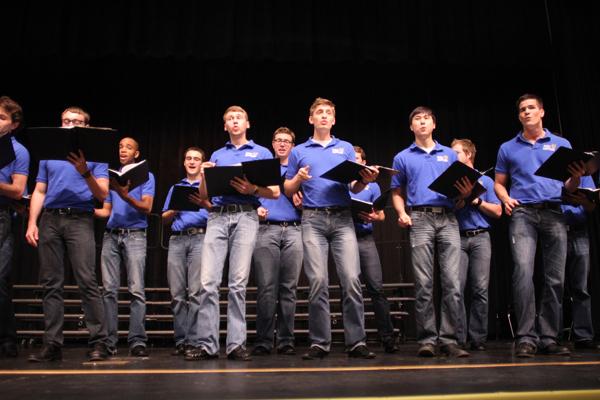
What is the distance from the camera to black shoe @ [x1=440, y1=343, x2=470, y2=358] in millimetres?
3576

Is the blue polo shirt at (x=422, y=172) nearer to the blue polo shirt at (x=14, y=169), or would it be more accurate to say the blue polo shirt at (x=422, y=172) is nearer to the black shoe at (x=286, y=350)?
the black shoe at (x=286, y=350)

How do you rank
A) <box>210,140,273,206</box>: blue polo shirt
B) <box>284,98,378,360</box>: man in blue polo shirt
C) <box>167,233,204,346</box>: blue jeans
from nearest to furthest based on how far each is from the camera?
<box>284,98,378,360</box>: man in blue polo shirt
<box>210,140,273,206</box>: blue polo shirt
<box>167,233,204,346</box>: blue jeans

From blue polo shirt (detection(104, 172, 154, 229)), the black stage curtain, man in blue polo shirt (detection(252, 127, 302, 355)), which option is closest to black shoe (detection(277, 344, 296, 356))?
man in blue polo shirt (detection(252, 127, 302, 355))

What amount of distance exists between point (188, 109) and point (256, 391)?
627 centimetres

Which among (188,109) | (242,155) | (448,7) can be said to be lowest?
(242,155)

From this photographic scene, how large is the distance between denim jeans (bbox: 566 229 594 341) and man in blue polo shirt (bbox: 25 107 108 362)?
3.29 meters

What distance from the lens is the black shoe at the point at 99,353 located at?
12.1 ft

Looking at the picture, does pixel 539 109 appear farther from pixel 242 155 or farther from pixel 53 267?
pixel 53 267

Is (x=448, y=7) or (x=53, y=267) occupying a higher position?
(x=448, y=7)

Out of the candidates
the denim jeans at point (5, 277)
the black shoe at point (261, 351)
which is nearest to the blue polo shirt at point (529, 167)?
the black shoe at point (261, 351)

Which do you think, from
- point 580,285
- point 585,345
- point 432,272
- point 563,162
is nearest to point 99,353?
point 432,272

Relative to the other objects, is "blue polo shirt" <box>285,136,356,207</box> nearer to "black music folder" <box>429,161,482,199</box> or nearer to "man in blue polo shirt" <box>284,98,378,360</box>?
"man in blue polo shirt" <box>284,98,378,360</box>

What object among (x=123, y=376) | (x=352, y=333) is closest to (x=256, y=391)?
(x=123, y=376)

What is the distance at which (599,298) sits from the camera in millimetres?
6453
